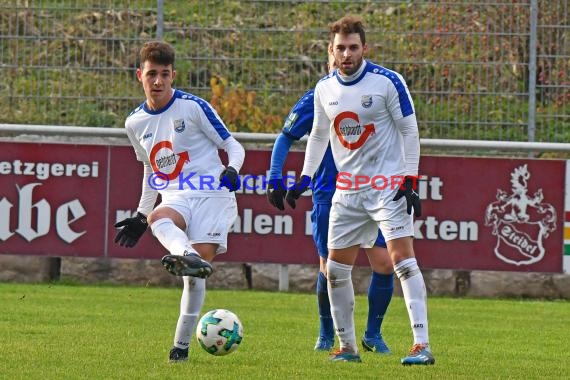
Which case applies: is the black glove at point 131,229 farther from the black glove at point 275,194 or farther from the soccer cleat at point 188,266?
the soccer cleat at point 188,266

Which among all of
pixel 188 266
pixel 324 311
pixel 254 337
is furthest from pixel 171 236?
pixel 254 337

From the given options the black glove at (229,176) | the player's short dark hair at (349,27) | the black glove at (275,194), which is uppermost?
the player's short dark hair at (349,27)

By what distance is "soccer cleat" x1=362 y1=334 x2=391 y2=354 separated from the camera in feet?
31.3

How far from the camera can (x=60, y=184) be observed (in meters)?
14.8

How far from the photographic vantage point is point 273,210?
14.7 meters

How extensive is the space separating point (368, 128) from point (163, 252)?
6.40 metres

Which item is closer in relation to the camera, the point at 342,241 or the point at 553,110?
the point at 342,241

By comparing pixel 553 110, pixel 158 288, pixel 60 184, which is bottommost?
pixel 158 288

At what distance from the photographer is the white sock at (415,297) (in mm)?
8344

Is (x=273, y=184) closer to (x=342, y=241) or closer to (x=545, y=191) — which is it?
(x=342, y=241)

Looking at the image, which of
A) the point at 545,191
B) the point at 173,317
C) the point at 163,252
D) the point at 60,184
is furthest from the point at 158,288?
the point at 545,191

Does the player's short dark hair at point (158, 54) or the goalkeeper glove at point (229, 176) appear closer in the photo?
the goalkeeper glove at point (229, 176)

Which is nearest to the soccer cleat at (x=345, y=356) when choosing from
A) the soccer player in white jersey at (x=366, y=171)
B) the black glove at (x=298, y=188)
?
the soccer player in white jersey at (x=366, y=171)

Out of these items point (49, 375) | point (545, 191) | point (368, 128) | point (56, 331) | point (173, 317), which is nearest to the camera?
point (49, 375)
